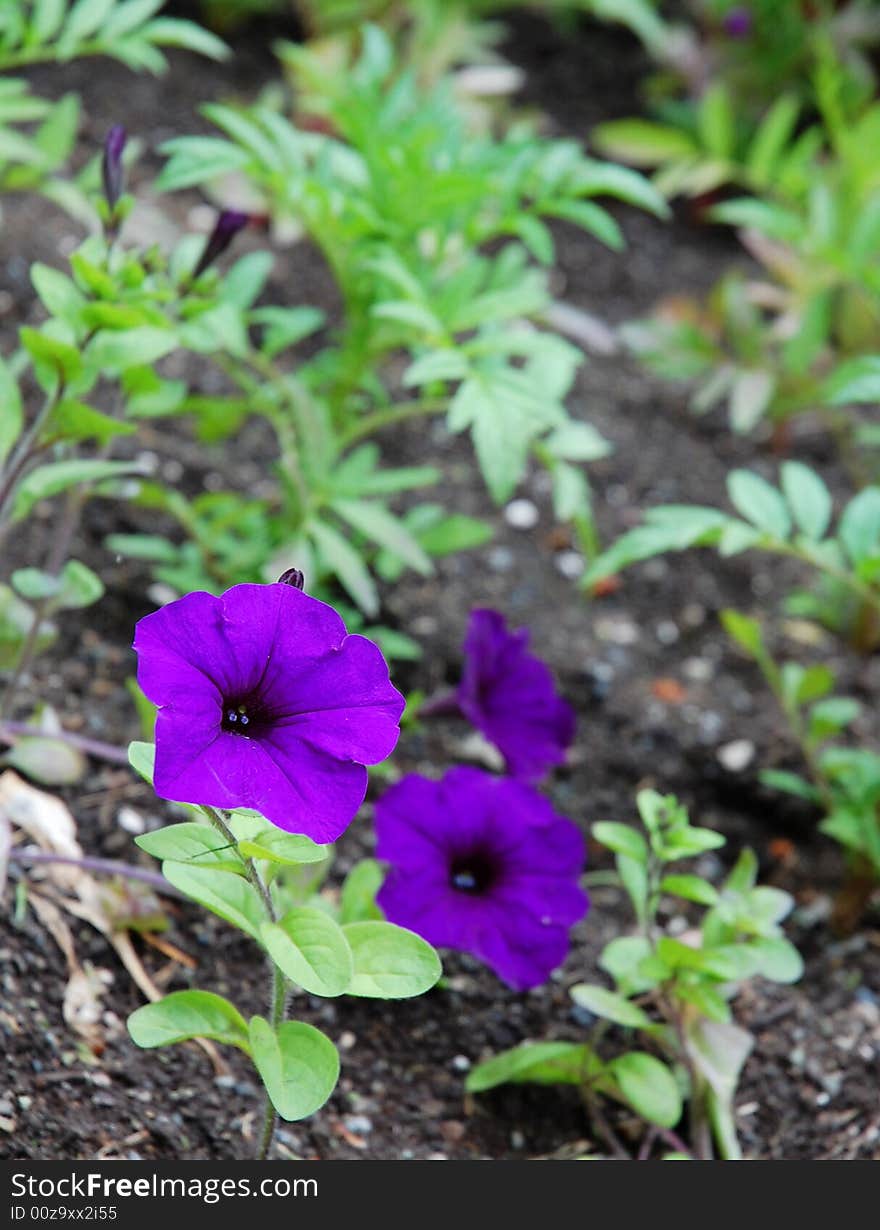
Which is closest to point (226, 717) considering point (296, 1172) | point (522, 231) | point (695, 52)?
point (296, 1172)

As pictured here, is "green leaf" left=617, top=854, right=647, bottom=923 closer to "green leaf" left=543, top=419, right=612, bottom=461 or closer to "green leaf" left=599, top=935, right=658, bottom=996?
"green leaf" left=599, top=935, right=658, bottom=996

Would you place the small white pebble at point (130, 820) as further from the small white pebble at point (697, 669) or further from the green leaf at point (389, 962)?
the small white pebble at point (697, 669)

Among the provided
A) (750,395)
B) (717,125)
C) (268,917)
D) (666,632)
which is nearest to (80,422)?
(268,917)

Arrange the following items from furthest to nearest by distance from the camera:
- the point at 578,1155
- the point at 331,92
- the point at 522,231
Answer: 1. the point at 331,92
2. the point at 522,231
3. the point at 578,1155

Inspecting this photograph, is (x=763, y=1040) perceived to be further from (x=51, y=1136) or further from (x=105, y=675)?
(x=105, y=675)

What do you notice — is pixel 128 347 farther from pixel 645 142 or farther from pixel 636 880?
pixel 645 142

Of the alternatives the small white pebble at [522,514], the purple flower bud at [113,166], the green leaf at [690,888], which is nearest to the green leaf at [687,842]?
the green leaf at [690,888]

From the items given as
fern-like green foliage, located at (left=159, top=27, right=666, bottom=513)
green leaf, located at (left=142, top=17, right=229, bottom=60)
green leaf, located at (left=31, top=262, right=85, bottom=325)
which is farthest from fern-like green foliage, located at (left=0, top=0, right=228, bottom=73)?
green leaf, located at (left=31, top=262, right=85, bottom=325)
